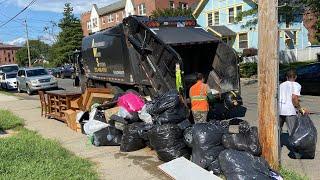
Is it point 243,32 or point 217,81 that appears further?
point 243,32

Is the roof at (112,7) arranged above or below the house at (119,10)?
above

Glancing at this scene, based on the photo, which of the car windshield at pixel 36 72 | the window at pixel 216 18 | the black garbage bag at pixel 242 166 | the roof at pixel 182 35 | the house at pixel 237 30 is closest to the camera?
the black garbage bag at pixel 242 166

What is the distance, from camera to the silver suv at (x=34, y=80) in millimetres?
24516

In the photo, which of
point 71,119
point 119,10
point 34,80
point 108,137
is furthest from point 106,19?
point 108,137

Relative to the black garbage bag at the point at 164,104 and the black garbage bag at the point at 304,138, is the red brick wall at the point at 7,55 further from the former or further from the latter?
the black garbage bag at the point at 304,138

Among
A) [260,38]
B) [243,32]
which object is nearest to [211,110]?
[260,38]

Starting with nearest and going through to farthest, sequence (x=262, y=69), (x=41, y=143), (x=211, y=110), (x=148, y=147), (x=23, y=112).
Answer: (x=262, y=69) → (x=148, y=147) → (x=41, y=143) → (x=211, y=110) → (x=23, y=112)

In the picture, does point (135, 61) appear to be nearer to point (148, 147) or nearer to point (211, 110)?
point (211, 110)

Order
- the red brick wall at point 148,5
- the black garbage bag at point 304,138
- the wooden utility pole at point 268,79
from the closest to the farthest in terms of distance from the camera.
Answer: the wooden utility pole at point 268,79, the black garbage bag at point 304,138, the red brick wall at point 148,5

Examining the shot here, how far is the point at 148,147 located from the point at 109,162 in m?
1.06

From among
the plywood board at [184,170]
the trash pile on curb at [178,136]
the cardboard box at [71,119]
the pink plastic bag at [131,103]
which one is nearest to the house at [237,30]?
the cardboard box at [71,119]

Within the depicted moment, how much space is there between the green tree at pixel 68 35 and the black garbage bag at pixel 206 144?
58.6m

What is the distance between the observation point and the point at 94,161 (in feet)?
25.0

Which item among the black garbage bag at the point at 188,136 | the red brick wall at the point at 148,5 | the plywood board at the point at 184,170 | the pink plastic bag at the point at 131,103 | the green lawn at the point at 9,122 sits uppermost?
the red brick wall at the point at 148,5
